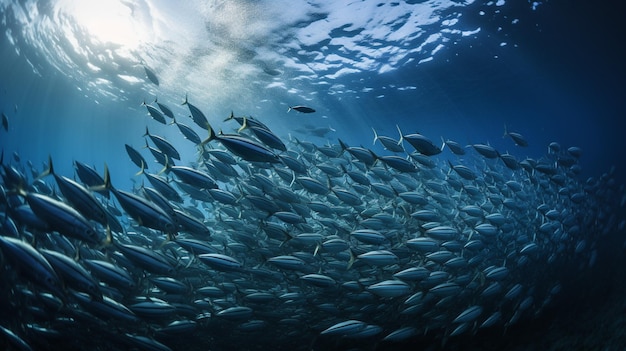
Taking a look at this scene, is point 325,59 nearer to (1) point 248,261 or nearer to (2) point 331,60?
(2) point 331,60

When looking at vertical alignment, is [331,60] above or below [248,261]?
above

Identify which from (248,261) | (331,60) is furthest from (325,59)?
(248,261)

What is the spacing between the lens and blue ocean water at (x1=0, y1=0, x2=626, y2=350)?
47.6ft

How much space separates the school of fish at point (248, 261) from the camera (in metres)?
3.75

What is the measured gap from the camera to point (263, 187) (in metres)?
6.29

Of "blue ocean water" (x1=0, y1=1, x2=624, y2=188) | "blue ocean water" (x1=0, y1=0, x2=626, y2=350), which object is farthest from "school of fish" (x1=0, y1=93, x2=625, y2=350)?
"blue ocean water" (x1=0, y1=1, x2=624, y2=188)

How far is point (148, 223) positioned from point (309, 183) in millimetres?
3254

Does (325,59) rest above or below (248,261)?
above

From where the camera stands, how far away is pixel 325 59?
61.6 ft

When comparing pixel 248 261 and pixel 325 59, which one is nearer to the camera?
pixel 248 261

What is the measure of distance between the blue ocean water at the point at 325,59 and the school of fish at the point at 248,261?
2.46 m

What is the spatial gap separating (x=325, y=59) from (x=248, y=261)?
49.1ft

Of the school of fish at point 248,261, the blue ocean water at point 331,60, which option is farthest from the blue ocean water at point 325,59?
the school of fish at point 248,261

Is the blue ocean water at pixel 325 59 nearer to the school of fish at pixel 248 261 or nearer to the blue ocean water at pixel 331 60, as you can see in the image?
the blue ocean water at pixel 331 60
